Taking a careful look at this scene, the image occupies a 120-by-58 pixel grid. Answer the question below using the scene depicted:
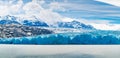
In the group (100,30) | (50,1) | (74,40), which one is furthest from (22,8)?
(100,30)

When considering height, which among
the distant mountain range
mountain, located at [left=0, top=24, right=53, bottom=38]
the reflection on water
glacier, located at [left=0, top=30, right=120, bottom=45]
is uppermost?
the distant mountain range

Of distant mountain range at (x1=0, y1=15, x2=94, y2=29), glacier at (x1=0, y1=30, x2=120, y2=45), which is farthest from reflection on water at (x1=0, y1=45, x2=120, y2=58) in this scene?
distant mountain range at (x1=0, y1=15, x2=94, y2=29)

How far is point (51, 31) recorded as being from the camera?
9.84 feet

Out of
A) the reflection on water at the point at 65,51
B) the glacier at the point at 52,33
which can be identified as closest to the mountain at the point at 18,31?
the glacier at the point at 52,33

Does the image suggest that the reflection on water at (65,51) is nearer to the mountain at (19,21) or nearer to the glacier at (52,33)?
the glacier at (52,33)

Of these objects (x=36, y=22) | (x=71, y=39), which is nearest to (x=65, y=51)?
(x=71, y=39)

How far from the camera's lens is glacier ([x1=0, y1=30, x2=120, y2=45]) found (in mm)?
2975

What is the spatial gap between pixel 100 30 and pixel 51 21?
23.5 inches

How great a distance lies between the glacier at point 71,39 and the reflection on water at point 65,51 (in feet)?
0.16

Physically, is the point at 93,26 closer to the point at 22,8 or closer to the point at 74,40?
the point at 74,40

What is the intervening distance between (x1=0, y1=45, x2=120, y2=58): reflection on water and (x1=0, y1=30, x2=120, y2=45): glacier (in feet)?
0.16

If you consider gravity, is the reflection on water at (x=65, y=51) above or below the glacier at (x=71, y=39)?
below

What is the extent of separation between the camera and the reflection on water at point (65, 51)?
2.96 metres

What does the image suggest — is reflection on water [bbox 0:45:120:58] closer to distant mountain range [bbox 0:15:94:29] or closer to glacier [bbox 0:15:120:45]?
glacier [bbox 0:15:120:45]
